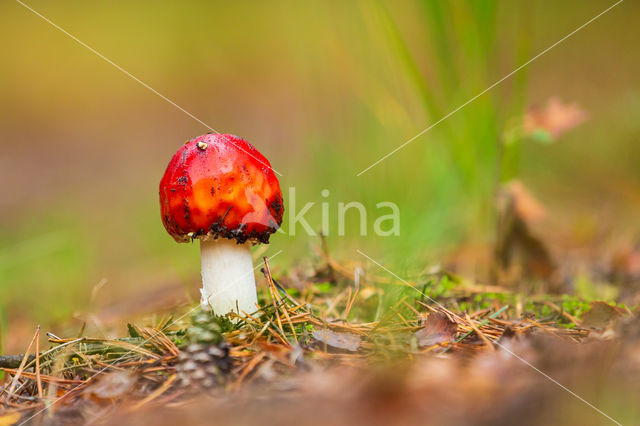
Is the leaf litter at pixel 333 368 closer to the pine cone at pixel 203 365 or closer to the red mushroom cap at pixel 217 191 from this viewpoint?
the pine cone at pixel 203 365

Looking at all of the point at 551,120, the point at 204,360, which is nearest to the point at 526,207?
the point at 551,120

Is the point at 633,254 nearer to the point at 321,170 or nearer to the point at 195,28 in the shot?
the point at 321,170

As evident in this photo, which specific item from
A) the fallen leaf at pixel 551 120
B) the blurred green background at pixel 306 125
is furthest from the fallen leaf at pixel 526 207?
the blurred green background at pixel 306 125

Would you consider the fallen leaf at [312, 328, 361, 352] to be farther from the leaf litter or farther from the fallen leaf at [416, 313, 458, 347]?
the fallen leaf at [416, 313, 458, 347]

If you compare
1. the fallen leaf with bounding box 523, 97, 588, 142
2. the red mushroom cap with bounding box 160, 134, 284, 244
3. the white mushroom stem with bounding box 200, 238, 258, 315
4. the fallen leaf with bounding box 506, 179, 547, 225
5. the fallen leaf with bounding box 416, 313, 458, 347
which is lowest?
the fallen leaf with bounding box 416, 313, 458, 347

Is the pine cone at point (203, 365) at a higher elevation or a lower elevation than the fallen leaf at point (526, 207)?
lower

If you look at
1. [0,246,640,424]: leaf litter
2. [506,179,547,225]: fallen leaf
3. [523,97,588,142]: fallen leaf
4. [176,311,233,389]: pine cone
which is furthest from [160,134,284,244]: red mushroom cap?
[523,97,588,142]: fallen leaf

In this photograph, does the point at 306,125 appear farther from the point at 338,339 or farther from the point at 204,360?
the point at 204,360
